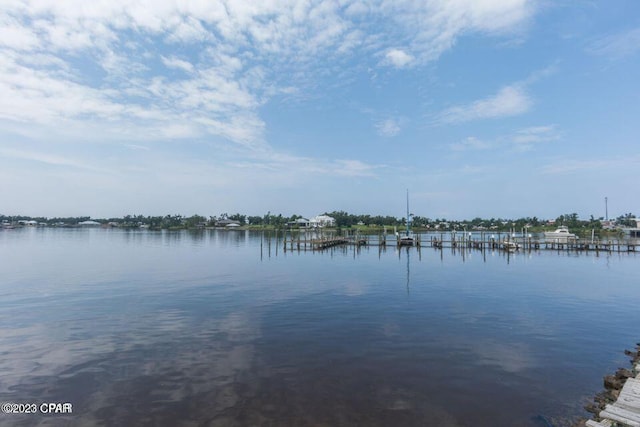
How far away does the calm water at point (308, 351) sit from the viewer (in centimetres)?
958

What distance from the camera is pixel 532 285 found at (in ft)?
95.6

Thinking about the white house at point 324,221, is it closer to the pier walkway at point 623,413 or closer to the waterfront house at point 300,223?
the waterfront house at point 300,223

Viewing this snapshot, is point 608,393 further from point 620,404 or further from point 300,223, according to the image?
point 300,223

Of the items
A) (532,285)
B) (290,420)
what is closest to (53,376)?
(290,420)

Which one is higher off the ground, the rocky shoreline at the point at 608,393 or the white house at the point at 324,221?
the white house at the point at 324,221

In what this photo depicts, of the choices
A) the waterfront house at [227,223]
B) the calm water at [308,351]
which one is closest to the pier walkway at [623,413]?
the calm water at [308,351]

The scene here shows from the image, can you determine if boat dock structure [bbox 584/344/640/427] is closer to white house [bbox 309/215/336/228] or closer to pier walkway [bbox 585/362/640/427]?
pier walkway [bbox 585/362/640/427]

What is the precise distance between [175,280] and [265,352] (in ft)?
61.3

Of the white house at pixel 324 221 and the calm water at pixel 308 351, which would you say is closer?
the calm water at pixel 308 351

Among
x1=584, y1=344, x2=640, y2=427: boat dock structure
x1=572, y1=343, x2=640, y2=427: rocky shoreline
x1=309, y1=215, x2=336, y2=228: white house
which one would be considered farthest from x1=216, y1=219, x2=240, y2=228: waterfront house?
x1=584, y1=344, x2=640, y2=427: boat dock structure

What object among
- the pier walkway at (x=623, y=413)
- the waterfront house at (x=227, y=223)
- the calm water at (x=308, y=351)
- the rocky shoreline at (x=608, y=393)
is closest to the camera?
the pier walkway at (x=623, y=413)

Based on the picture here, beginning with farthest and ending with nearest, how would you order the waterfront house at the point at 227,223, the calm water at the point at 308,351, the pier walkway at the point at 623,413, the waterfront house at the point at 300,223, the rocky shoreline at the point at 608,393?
the waterfront house at the point at 227,223 → the waterfront house at the point at 300,223 → the calm water at the point at 308,351 → the rocky shoreline at the point at 608,393 → the pier walkway at the point at 623,413

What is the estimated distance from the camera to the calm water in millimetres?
9578

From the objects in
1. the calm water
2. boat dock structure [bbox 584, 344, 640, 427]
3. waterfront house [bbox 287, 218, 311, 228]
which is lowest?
the calm water
